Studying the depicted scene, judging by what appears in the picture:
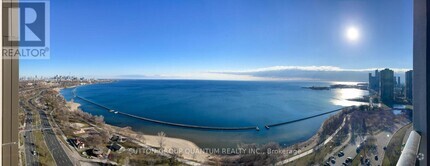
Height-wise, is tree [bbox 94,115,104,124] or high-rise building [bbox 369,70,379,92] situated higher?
high-rise building [bbox 369,70,379,92]

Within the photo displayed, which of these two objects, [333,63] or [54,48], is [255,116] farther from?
[54,48]

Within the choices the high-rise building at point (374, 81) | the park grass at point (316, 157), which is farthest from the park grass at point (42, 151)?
the high-rise building at point (374, 81)

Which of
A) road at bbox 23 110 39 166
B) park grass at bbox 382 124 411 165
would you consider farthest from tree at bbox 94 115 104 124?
park grass at bbox 382 124 411 165

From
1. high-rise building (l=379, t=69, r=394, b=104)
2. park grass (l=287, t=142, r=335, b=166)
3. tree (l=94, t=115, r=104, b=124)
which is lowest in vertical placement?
park grass (l=287, t=142, r=335, b=166)

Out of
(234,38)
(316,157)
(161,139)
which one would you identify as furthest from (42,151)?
(316,157)

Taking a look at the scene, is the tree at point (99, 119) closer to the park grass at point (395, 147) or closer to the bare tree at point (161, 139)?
the bare tree at point (161, 139)

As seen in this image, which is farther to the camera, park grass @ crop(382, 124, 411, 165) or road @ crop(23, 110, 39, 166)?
park grass @ crop(382, 124, 411, 165)

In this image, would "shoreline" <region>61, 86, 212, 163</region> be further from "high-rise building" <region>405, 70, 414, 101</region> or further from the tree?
"high-rise building" <region>405, 70, 414, 101</region>
